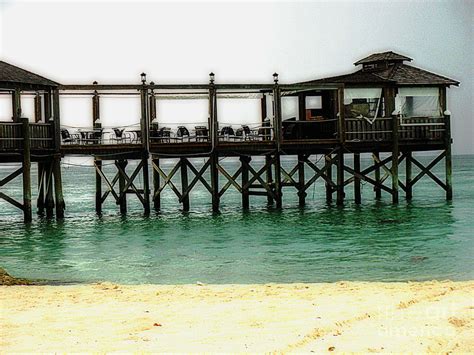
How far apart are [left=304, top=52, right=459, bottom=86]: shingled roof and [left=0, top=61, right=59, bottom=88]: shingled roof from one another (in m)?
11.7

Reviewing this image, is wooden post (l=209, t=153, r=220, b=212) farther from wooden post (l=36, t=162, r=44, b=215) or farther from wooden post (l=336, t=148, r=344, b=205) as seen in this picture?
wooden post (l=36, t=162, r=44, b=215)

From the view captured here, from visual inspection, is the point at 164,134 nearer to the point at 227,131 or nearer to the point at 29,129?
the point at 227,131

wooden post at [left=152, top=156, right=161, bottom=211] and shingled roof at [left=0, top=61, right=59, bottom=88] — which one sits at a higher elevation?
shingled roof at [left=0, top=61, right=59, bottom=88]

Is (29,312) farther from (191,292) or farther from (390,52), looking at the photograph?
(390,52)

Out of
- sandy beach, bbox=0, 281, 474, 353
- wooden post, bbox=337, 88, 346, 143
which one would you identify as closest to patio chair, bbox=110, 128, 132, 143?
wooden post, bbox=337, 88, 346, 143

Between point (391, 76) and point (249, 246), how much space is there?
1322 cm

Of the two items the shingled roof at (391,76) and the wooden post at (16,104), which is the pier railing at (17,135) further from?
the shingled roof at (391,76)

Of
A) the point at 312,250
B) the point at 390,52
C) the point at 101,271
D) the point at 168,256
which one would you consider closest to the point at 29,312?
the point at 101,271

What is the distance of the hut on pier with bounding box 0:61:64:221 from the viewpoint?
26.0m

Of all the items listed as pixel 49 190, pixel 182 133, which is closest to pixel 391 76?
pixel 182 133

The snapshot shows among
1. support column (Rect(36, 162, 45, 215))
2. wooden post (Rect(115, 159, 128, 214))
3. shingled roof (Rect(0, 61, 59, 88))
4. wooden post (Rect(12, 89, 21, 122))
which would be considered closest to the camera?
shingled roof (Rect(0, 61, 59, 88))

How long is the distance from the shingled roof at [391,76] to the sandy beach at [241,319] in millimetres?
19002

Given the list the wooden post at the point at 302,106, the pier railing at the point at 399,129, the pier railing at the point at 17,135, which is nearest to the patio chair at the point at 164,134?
the pier railing at the point at 17,135

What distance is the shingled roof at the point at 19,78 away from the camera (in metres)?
25.4
